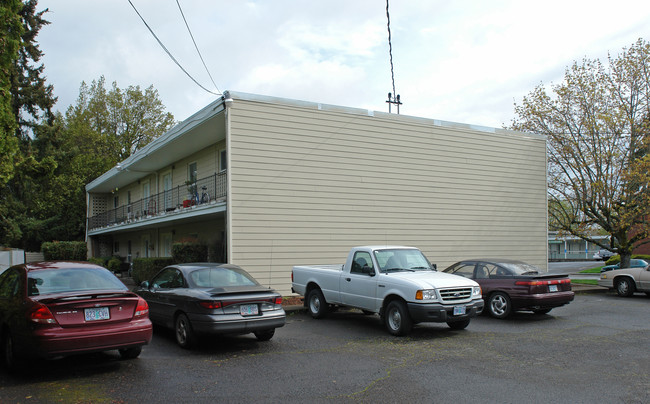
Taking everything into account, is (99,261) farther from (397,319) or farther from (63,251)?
(397,319)

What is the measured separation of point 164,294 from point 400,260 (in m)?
4.78

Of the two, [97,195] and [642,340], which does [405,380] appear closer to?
[642,340]

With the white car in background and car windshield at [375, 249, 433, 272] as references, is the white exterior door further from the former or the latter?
the white car in background

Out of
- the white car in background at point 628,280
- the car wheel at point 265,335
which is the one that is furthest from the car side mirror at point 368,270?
the white car in background at point 628,280

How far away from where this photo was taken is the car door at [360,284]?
10180mm

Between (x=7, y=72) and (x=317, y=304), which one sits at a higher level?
(x=7, y=72)

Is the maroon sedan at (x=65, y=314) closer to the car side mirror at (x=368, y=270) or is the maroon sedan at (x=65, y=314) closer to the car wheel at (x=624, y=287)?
the car side mirror at (x=368, y=270)

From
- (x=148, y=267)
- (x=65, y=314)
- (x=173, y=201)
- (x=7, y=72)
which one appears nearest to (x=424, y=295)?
(x=65, y=314)

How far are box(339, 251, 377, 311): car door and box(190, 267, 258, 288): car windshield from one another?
2464mm

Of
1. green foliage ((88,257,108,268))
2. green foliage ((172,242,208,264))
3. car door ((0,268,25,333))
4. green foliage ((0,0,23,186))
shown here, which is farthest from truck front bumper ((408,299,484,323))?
green foliage ((88,257,108,268))

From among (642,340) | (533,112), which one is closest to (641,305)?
(642,340)

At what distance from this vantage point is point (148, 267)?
1770cm

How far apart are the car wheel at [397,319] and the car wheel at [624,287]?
1080 centimetres

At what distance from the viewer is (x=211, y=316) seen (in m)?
7.87
